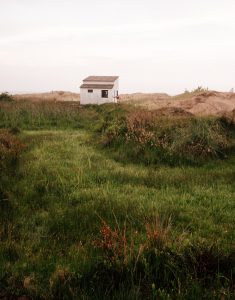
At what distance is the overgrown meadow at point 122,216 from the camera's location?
13.7ft

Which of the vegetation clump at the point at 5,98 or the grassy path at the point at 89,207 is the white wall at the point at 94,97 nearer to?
the vegetation clump at the point at 5,98

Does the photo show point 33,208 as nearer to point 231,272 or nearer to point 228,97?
point 231,272

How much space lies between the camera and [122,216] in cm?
621

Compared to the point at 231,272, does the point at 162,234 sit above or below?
above

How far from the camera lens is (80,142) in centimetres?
1446

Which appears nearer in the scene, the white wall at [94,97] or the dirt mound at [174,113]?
the dirt mound at [174,113]

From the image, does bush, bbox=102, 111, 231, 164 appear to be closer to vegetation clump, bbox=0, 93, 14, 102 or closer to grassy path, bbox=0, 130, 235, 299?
grassy path, bbox=0, 130, 235, 299

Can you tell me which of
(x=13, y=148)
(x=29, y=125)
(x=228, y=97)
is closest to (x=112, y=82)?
(x=228, y=97)

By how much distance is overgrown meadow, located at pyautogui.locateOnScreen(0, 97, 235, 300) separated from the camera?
417 cm

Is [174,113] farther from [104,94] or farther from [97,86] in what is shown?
[97,86]

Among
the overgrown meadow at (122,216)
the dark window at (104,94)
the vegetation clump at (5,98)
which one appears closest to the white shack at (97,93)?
the dark window at (104,94)

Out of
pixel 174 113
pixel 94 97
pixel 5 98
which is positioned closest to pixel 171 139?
pixel 174 113

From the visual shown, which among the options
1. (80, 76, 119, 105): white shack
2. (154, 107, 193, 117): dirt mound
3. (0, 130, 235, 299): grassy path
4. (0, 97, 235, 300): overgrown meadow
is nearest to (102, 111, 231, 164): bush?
(0, 97, 235, 300): overgrown meadow

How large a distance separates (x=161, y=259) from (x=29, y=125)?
17.6 metres
